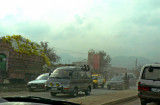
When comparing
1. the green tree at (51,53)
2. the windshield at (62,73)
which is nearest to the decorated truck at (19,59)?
the windshield at (62,73)

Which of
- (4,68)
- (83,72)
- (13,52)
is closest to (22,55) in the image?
(13,52)

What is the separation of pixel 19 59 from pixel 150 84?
13.7 m

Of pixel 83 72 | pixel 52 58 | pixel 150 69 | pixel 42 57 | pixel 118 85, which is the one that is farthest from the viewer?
pixel 52 58

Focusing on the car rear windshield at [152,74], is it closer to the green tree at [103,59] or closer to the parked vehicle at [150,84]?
the parked vehicle at [150,84]

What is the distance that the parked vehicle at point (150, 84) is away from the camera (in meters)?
9.26

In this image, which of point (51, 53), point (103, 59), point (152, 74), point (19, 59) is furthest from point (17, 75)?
point (103, 59)

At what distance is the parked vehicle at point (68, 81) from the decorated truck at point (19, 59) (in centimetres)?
513

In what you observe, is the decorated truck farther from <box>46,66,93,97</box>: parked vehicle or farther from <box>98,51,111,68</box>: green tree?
<box>98,51,111,68</box>: green tree

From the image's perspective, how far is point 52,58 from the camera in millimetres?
55875

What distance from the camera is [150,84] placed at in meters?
9.38

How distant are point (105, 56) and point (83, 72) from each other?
6718 cm

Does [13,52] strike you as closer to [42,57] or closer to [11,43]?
[11,43]

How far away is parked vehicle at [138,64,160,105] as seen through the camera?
30.4 feet

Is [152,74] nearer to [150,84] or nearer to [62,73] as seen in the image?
[150,84]
